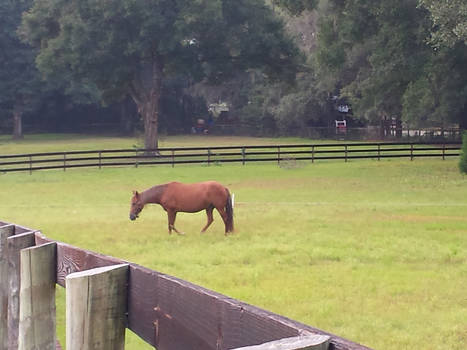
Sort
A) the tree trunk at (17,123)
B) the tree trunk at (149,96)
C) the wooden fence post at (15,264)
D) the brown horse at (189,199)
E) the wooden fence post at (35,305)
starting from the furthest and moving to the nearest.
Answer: the tree trunk at (17,123), the tree trunk at (149,96), the brown horse at (189,199), the wooden fence post at (15,264), the wooden fence post at (35,305)

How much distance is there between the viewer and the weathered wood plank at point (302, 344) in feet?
6.39

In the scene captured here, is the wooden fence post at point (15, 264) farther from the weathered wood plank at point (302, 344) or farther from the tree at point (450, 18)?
the tree at point (450, 18)

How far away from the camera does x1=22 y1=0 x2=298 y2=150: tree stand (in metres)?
41.8

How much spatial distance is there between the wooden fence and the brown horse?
11.3m

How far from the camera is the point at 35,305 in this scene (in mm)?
3465

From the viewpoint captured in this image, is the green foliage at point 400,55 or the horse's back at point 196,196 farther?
the green foliage at point 400,55

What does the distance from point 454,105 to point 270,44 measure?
13.0 metres

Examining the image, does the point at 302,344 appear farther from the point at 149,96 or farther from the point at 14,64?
the point at 14,64

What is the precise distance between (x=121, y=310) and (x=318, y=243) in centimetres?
1123

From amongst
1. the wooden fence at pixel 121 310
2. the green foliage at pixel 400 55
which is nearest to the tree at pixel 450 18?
the green foliage at pixel 400 55

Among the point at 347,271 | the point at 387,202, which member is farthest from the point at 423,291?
the point at 387,202

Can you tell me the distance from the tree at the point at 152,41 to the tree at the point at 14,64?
2163 cm

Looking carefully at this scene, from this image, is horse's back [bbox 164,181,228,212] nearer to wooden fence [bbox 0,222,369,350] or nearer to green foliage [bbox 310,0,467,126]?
wooden fence [bbox 0,222,369,350]

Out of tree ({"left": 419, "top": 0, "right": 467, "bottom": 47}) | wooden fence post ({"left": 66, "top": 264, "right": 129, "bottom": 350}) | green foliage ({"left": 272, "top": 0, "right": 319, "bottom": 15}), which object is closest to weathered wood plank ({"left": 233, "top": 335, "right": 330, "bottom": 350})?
wooden fence post ({"left": 66, "top": 264, "right": 129, "bottom": 350})
